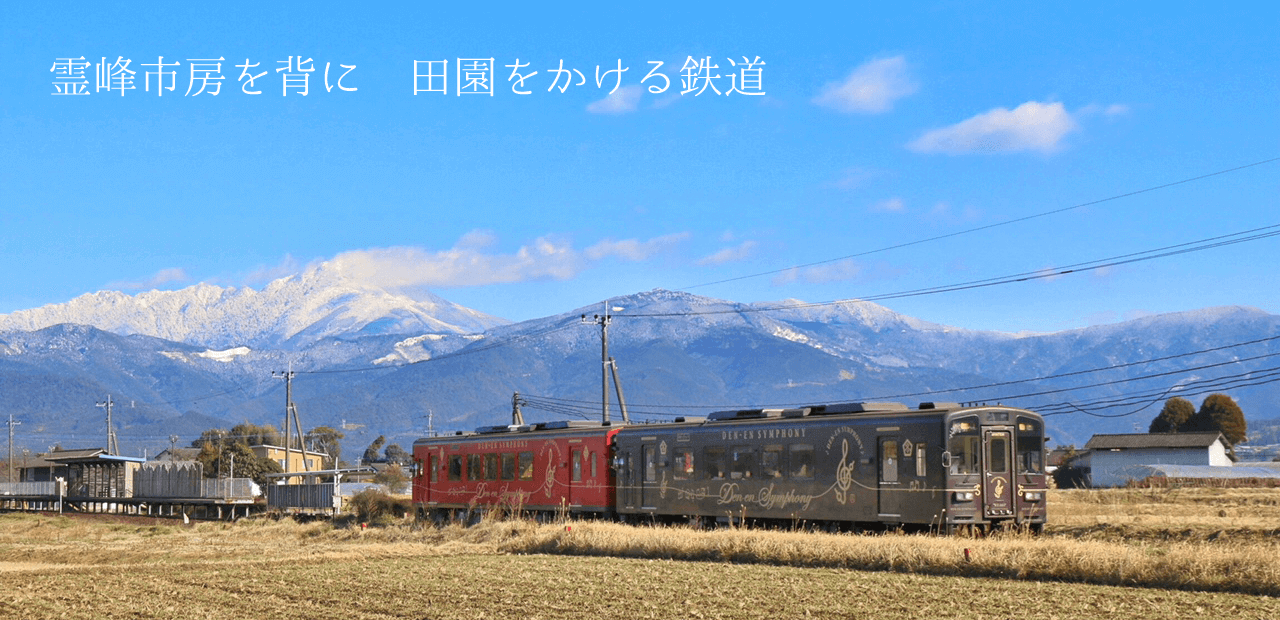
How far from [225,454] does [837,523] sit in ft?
242

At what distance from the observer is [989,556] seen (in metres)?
20.5

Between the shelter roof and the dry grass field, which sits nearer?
the dry grass field

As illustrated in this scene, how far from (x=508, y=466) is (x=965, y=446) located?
1616cm

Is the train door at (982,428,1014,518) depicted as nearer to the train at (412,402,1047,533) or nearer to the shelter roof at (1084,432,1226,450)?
the train at (412,402,1047,533)

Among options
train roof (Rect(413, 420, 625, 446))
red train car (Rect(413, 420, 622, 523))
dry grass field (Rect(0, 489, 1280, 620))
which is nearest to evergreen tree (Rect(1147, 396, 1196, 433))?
red train car (Rect(413, 420, 622, 523))

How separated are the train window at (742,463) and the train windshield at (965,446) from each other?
572 centimetres

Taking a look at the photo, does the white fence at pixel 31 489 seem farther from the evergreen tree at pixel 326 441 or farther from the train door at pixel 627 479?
the evergreen tree at pixel 326 441

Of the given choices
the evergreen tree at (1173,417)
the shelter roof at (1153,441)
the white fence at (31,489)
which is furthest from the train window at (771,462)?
the evergreen tree at (1173,417)

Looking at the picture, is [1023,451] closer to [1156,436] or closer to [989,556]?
[989,556]

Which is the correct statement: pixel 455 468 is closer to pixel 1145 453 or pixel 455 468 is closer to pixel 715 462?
pixel 715 462

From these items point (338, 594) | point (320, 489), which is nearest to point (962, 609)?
point (338, 594)

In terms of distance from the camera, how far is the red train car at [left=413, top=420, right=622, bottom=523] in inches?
1421

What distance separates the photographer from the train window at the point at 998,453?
27.5 metres

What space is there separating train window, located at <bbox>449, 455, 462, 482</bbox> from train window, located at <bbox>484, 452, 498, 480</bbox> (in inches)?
69.6
